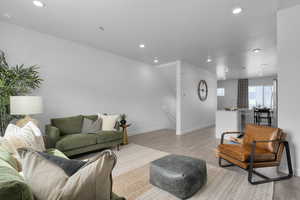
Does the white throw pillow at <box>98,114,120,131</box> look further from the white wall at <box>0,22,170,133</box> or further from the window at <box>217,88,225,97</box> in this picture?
the window at <box>217,88,225,97</box>

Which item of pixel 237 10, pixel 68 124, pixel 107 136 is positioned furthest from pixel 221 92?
pixel 68 124

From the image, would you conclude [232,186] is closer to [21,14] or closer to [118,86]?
[118,86]

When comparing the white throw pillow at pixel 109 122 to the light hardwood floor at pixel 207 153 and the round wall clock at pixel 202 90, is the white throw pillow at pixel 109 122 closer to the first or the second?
the light hardwood floor at pixel 207 153

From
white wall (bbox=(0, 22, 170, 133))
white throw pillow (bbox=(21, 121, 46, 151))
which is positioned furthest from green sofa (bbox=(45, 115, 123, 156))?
white throw pillow (bbox=(21, 121, 46, 151))

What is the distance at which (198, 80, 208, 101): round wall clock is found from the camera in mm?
6008

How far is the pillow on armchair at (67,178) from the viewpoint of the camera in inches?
26.3

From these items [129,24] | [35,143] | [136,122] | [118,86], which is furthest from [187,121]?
[35,143]

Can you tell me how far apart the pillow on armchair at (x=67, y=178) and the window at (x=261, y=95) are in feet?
32.3

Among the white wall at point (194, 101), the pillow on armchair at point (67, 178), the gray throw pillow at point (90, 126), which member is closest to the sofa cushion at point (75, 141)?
the gray throw pillow at point (90, 126)

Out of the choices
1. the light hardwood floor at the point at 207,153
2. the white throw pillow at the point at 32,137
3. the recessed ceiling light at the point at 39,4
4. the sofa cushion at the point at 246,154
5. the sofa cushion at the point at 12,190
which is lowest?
the light hardwood floor at the point at 207,153

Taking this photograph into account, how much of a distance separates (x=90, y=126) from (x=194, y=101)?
404cm

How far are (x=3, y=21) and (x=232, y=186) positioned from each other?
4.85 meters

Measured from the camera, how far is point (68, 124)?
3178 millimetres

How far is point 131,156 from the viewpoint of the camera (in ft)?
9.87
